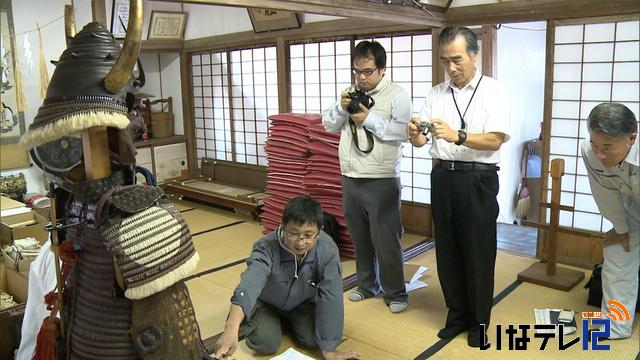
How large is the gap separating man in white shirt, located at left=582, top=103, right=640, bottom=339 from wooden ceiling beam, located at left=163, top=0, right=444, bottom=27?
152 centimetres

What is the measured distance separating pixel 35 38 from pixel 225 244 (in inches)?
112

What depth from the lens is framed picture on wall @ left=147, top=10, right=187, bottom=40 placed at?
6.29 metres

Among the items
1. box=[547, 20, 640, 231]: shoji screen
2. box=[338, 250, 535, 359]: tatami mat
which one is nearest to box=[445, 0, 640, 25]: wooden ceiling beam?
box=[547, 20, 640, 231]: shoji screen

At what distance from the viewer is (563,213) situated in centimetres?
408

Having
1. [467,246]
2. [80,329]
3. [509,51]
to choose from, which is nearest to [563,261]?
[467,246]

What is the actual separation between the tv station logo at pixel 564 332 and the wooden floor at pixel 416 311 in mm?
29

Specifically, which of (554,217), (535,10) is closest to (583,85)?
(535,10)

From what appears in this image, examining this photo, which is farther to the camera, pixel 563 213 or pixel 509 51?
pixel 509 51

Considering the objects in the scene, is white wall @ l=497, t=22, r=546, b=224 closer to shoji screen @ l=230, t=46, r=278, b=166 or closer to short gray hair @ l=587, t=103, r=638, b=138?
shoji screen @ l=230, t=46, r=278, b=166

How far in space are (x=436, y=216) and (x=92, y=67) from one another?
204 cm

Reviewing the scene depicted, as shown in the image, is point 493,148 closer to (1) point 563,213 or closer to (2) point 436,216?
(2) point 436,216

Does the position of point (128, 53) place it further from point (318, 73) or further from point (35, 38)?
point (35, 38)

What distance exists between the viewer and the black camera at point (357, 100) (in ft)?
10.1

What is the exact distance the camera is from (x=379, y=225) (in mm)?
3197
